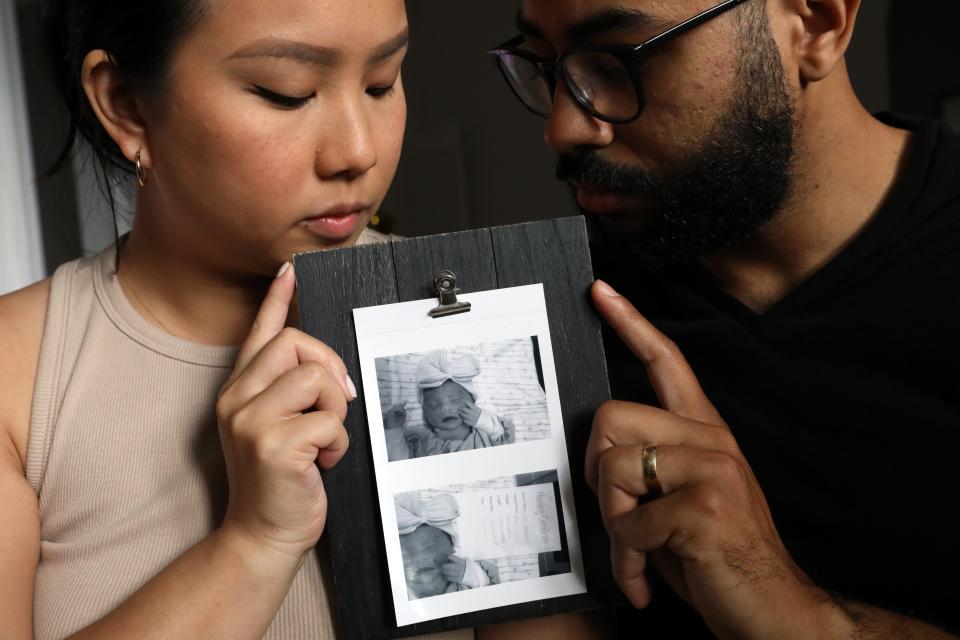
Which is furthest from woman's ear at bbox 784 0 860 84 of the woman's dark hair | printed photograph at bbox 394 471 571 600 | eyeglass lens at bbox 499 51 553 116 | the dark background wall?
the dark background wall

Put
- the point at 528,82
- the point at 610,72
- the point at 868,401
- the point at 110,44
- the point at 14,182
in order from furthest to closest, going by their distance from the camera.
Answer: the point at 14,182
the point at 528,82
the point at 610,72
the point at 868,401
the point at 110,44

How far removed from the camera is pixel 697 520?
1.07 meters

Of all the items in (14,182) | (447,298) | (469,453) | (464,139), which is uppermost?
(464,139)

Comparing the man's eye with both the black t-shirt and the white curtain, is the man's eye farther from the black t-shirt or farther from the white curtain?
the white curtain

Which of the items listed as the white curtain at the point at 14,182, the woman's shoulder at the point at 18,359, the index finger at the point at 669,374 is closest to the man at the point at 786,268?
the index finger at the point at 669,374

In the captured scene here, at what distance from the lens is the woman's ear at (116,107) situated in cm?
116

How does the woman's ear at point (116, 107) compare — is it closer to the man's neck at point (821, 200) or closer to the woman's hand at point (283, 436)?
the woman's hand at point (283, 436)

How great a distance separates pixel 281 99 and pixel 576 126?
583 millimetres

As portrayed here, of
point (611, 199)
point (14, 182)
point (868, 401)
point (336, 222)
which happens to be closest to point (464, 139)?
point (14, 182)

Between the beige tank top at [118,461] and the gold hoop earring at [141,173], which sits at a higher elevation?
the gold hoop earring at [141,173]

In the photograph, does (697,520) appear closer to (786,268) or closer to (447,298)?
(447,298)

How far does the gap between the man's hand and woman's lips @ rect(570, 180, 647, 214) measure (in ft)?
1.43

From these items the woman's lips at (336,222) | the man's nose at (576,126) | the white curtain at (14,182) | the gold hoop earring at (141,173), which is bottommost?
the woman's lips at (336,222)

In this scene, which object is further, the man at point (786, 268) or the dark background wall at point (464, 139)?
the dark background wall at point (464, 139)
